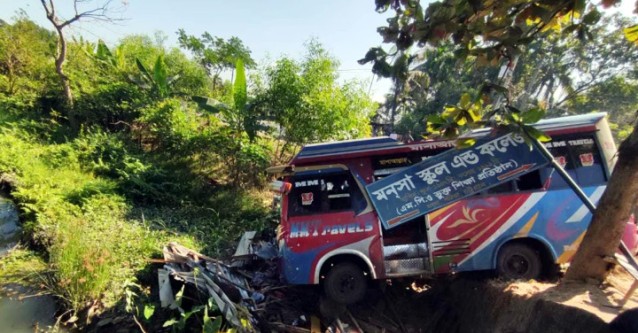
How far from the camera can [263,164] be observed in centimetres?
1126

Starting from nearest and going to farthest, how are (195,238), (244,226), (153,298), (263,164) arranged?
(153,298) → (195,238) → (244,226) → (263,164)

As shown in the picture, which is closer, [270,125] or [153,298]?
[153,298]

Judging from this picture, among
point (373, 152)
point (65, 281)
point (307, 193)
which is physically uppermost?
point (373, 152)

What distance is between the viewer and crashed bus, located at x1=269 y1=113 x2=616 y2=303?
588 cm

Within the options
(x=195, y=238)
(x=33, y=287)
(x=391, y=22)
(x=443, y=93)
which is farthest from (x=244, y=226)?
(x=443, y=93)

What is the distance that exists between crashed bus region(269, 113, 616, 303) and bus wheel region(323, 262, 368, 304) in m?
0.02

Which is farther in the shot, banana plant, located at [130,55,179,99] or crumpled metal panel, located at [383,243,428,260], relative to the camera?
banana plant, located at [130,55,179,99]

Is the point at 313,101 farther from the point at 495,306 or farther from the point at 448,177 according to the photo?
the point at 495,306

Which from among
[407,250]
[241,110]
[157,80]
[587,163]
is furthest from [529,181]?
[157,80]

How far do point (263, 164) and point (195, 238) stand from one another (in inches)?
136

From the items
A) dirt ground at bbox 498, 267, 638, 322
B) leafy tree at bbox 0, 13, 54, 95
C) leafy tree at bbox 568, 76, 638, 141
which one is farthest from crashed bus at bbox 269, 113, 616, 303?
leafy tree at bbox 568, 76, 638, 141

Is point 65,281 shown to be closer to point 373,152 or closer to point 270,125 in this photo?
point 373,152

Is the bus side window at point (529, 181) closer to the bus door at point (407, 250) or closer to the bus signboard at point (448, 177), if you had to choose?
the bus signboard at point (448, 177)

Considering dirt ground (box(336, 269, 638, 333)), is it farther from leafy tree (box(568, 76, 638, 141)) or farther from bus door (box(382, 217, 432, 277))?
leafy tree (box(568, 76, 638, 141))
